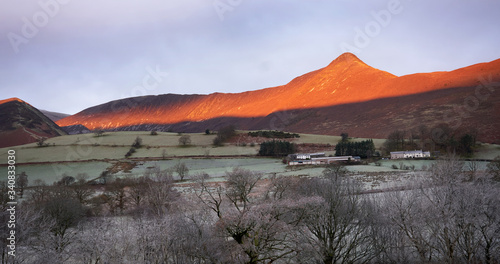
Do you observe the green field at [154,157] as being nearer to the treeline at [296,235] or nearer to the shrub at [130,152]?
the shrub at [130,152]

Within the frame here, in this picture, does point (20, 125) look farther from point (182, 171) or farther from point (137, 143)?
point (182, 171)

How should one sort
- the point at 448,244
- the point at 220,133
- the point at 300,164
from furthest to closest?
the point at 220,133 → the point at 300,164 → the point at 448,244

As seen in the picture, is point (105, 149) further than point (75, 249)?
Yes

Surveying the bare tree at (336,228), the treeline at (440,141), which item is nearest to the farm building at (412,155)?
the treeline at (440,141)

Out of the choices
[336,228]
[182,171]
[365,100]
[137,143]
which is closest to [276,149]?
[182,171]

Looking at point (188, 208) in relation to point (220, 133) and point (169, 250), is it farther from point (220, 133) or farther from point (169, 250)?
point (220, 133)

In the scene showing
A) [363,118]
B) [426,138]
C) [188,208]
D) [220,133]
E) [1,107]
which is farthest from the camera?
[1,107]

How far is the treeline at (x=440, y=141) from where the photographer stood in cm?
6600

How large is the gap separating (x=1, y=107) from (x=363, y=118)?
16584cm

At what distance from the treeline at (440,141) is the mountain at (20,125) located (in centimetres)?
12277

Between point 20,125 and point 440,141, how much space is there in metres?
152

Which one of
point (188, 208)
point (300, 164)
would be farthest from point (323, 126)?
point (188, 208)

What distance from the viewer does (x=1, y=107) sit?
146000 mm

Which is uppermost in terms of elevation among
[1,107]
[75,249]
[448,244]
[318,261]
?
[1,107]
